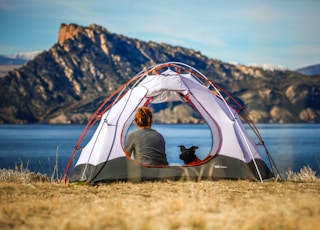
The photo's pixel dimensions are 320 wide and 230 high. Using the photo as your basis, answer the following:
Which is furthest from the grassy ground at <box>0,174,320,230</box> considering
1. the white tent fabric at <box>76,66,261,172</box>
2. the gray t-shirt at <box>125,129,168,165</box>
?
the white tent fabric at <box>76,66,261,172</box>

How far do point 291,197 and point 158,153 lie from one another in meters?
3.55

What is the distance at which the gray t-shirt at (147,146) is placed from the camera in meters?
9.80

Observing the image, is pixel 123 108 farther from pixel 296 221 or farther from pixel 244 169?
pixel 296 221

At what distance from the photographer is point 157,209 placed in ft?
18.2

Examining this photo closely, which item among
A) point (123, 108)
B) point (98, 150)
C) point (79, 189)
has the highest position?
point (123, 108)

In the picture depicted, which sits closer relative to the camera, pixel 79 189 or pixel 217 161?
pixel 79 189

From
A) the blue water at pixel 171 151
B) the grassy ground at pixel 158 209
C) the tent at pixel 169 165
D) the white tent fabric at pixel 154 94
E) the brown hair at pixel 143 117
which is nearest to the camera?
the grassy ground at pixel 158 209

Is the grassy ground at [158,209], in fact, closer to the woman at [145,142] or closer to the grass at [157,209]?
the grass at [157,209]

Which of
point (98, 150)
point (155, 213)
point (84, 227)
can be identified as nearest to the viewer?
point (84, 227)

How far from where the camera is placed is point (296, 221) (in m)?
4.93

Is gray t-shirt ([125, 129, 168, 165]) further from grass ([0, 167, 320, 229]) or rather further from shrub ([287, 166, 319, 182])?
shrub ([287, 166, 319, 182])

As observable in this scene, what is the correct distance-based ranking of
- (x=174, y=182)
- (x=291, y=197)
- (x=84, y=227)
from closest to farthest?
(x=84, y=227), (x=291, y=197), (x=174, y=182)

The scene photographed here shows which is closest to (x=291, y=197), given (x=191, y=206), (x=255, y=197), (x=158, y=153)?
(x=255, y=197)

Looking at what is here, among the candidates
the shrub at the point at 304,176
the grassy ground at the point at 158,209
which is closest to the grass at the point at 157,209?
the grassy ground at the point at 158,209
